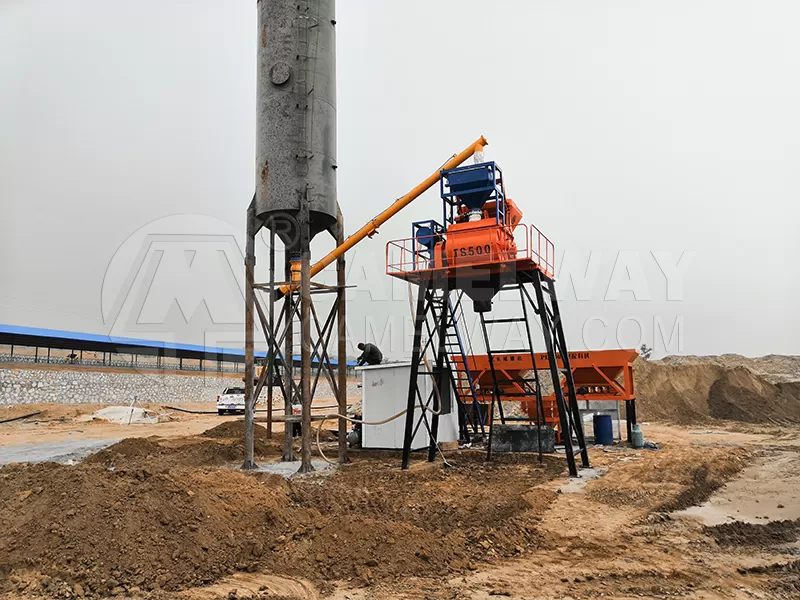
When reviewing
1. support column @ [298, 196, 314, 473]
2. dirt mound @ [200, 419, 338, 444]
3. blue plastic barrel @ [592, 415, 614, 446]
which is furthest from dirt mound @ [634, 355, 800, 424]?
support column @ [298, 196, 314, 473]

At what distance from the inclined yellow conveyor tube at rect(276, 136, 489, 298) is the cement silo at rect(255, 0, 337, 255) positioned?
993mm

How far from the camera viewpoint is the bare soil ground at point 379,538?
18.3ft

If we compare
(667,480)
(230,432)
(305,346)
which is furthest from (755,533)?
(230,432)

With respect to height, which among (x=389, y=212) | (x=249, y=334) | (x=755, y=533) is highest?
(x=389, y=212)

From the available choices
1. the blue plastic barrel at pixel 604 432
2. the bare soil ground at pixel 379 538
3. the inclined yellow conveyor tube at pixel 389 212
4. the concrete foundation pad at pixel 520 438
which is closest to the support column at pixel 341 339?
the inclined yellow conveyor tube at pixel 389 212

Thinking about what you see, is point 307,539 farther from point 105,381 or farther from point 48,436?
point 105,381

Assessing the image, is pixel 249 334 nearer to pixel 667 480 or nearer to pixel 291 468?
pixel 291 468

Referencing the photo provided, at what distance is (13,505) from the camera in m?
6.78

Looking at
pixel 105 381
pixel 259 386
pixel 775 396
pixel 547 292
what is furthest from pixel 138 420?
pixel 775 396

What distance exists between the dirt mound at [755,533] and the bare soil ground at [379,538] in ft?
0.09

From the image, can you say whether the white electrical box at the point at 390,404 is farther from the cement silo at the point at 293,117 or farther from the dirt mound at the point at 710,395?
the dirt mound at the point at 710,395

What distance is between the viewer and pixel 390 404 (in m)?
15.4

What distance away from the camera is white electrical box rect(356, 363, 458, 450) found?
15.2 metres

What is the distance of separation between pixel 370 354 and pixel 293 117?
718 centimetres
